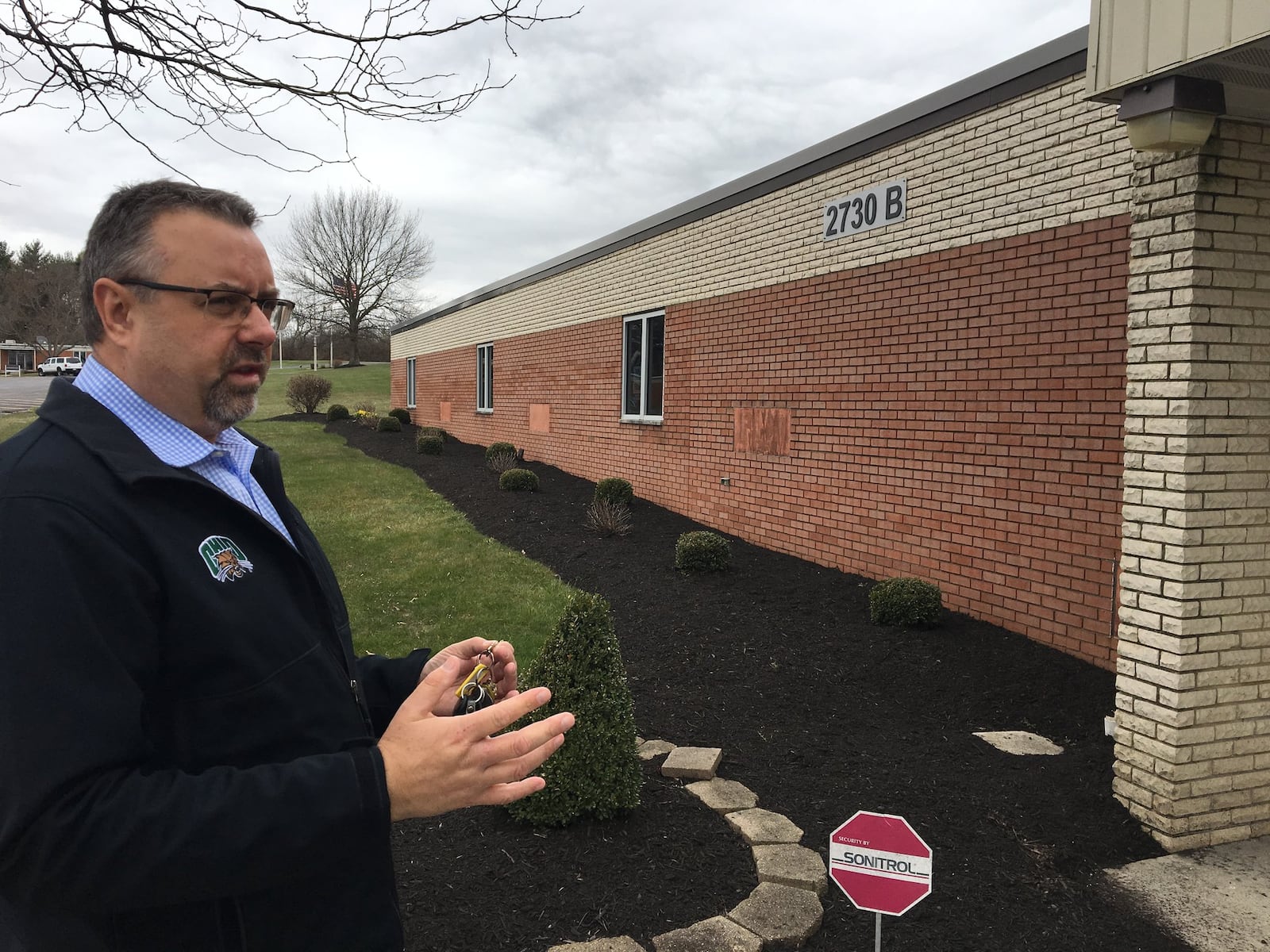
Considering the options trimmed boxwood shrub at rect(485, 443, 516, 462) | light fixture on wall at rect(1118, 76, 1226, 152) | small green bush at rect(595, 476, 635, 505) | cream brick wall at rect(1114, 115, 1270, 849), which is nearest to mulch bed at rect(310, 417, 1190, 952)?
cream brick wall at rect(1114, 115, 1270, 849)

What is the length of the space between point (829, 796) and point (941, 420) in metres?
4.04

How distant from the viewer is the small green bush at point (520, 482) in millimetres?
13719

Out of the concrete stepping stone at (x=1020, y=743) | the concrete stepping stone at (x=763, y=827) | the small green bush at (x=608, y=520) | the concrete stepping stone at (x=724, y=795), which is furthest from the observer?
the small green bush at (x=608, y=520)

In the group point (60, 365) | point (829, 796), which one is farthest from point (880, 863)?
point (60, 365)

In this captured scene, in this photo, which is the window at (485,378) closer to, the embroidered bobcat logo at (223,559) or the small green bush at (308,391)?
the small green bush at (308,391)

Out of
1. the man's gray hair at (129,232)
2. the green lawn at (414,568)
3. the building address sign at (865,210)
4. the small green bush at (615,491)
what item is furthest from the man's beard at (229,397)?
the small green bush at (615,491)

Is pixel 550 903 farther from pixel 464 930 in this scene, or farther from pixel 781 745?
pixel 781 745

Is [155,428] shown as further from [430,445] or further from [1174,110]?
[430,445]

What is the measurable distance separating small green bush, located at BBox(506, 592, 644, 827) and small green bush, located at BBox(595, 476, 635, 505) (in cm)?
786

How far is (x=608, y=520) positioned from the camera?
10477 mm

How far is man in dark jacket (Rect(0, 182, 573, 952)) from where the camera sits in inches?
44.1

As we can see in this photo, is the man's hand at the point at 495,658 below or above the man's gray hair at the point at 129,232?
below

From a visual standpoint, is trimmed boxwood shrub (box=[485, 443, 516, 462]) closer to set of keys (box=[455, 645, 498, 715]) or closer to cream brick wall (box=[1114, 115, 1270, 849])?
cream brick wall (box=[1114, 115, 1270, 849])

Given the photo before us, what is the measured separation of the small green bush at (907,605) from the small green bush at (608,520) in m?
4.20
